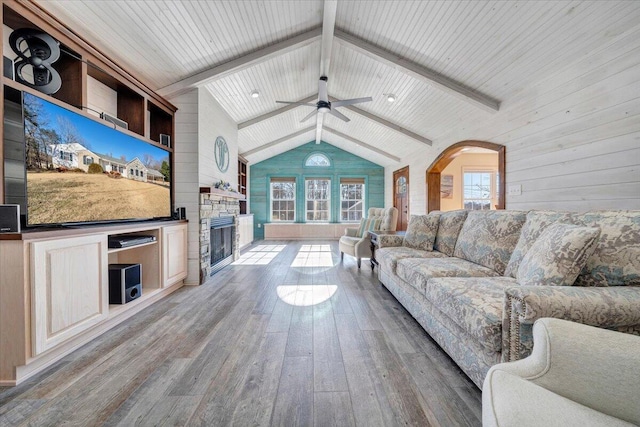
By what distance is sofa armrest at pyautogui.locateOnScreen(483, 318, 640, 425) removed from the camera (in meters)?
0.72

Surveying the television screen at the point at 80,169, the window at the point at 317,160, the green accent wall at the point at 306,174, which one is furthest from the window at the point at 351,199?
the television screen at the point at 80,169

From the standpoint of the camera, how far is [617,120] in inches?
81.8

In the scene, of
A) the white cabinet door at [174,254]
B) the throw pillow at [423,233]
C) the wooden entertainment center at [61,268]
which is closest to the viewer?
A: the wooden entertainment center at [61,268]

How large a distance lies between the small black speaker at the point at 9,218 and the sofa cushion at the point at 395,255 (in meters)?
2.77

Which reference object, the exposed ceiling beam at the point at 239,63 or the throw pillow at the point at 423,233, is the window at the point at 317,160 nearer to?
the exposed ceiling beam at the point at 239,63

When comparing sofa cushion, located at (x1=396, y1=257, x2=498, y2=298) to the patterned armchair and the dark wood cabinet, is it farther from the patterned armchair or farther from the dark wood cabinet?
the dark wood cabinet

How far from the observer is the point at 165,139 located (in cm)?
325

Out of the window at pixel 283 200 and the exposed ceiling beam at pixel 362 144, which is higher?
the exposed ceiling beam at pixel 362 144

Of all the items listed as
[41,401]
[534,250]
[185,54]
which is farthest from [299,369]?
[185,54]

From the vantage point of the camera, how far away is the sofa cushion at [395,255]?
275 cm

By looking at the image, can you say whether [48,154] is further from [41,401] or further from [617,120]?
[617,120]

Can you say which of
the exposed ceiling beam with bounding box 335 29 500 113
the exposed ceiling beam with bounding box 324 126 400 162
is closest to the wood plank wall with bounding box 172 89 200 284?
the exposed ceiling beam with bounding box 335 29 500 113

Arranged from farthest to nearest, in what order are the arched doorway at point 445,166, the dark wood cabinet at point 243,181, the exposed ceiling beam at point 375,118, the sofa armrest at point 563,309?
1. the dark wood cabinet at point 243,181
2. the exposed ceiling beam at point 375,118
3. the arched doorway at point 445,166
4. the sofa armrest at point 563,309

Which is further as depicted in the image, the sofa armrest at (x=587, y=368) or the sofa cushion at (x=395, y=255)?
the sofa cushion at (x=395, y=255)
